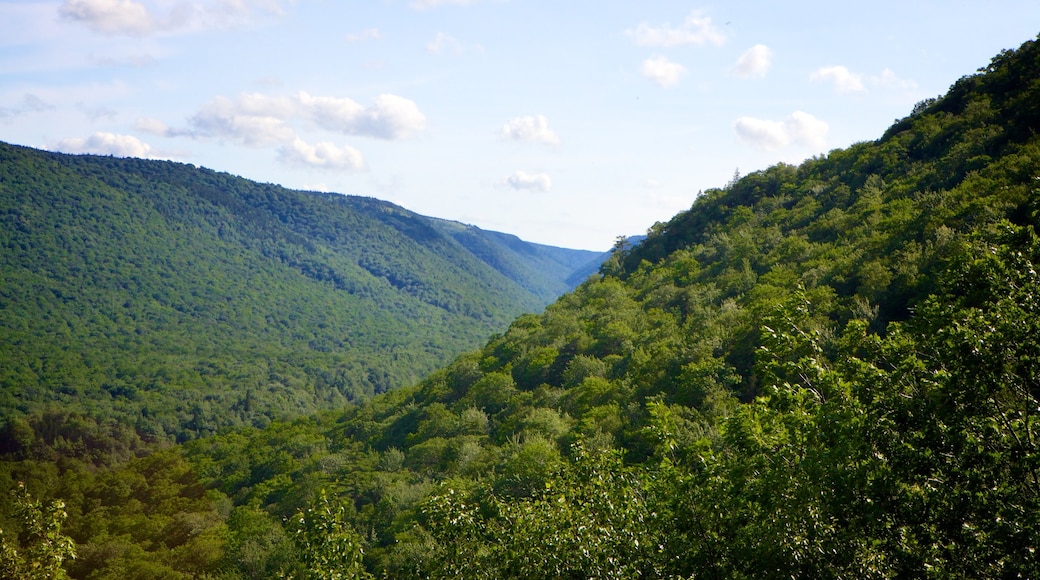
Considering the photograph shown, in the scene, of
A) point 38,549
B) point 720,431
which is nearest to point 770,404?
point 720,431

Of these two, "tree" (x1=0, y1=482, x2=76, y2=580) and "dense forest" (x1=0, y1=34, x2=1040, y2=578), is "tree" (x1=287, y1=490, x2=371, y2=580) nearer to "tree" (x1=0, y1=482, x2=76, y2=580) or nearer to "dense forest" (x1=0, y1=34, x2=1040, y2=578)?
"dense forest" (x1=0, y1=34, x2=1040, y2=578)

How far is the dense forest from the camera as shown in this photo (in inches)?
369

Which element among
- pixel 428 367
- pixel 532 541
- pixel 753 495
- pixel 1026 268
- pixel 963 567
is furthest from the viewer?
pixel 428 367

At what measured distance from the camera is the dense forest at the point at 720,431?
369 inches

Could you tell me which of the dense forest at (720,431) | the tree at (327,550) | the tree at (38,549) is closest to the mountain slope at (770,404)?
the dense forest at (720,431)

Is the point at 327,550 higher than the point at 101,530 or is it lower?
higher

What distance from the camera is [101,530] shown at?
5022cm

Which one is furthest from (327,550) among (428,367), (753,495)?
A: (428,367)

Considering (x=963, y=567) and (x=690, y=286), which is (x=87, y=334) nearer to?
(x=690, y=286)

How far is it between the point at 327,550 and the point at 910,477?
1085 centimetres

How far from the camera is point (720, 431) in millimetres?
12531

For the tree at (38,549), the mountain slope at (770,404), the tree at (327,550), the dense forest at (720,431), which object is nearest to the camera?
the mountain slope at (770,404)

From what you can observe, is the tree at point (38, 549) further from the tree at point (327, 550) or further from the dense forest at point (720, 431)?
the tree at point (327, 550)

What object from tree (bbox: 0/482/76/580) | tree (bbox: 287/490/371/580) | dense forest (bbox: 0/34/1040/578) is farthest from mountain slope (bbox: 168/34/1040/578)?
tree (bbox: 0/482/76/580)
